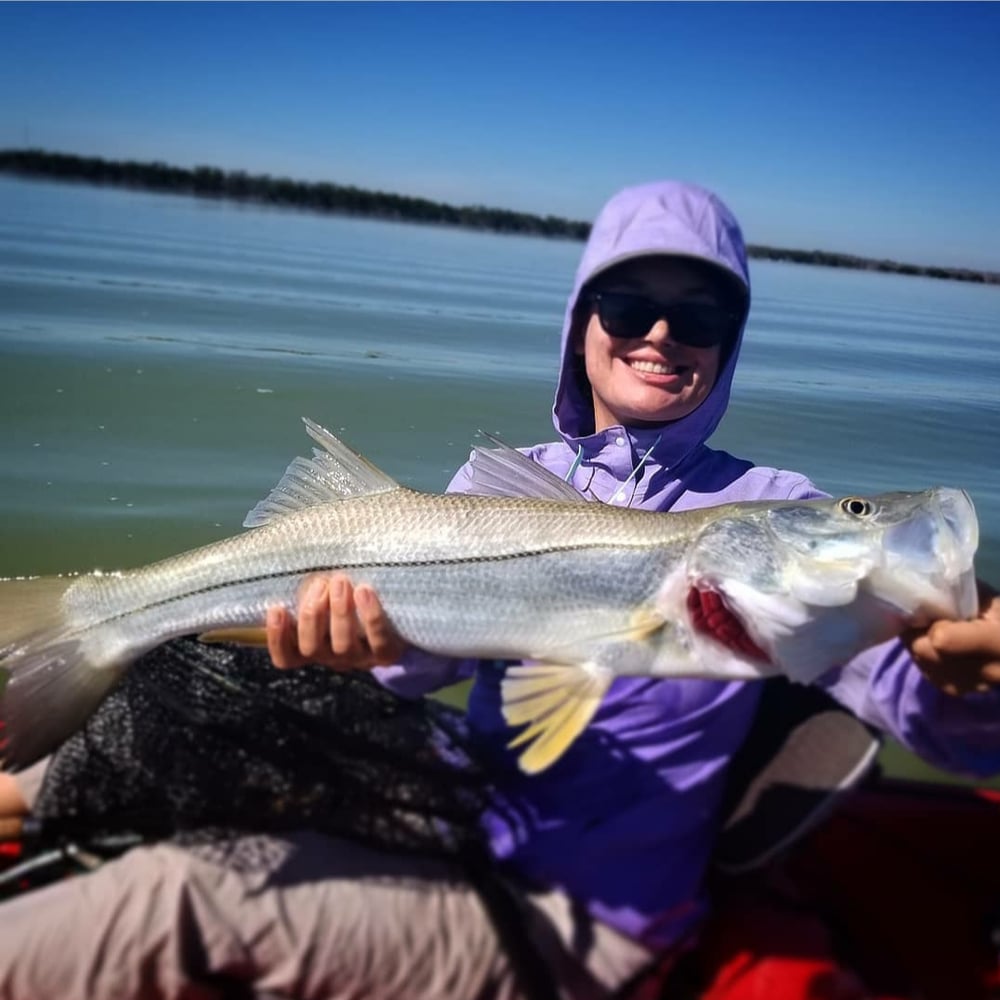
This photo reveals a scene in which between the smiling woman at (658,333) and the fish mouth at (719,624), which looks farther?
the smiling woman at (658,333)

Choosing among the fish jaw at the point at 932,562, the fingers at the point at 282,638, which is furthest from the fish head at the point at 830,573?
the fingers at the point at 282,638

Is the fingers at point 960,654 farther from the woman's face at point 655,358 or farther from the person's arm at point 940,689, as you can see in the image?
the woman's face at point 655,358

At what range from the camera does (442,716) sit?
338 centimetres

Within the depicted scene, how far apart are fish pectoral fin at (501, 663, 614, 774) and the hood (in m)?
1.18

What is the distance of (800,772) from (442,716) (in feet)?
4.08

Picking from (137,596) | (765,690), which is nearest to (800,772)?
(765,690)

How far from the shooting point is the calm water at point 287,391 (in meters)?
7.45

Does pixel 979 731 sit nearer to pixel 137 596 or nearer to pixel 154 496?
pixel 137 596

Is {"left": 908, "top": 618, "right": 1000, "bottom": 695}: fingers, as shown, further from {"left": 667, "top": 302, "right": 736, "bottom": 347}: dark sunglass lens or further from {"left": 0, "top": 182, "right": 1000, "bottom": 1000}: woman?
{"left": 667, "top": 302, "right": 736, "bottom": 347}: dark sunglass lens

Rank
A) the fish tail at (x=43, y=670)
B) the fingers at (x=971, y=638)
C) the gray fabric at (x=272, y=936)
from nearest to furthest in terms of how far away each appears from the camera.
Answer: the fingers at (x=971, y=638) → the gray fabric at (x=272, y=936) → the fish tail at (x=43, y=670)

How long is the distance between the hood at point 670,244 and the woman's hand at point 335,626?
4.11 feet

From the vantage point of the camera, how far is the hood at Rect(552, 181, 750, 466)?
11.5 ft

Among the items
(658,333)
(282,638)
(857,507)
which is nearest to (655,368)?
(658,333)

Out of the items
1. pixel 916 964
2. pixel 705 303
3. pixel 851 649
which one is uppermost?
pixel 705 303
